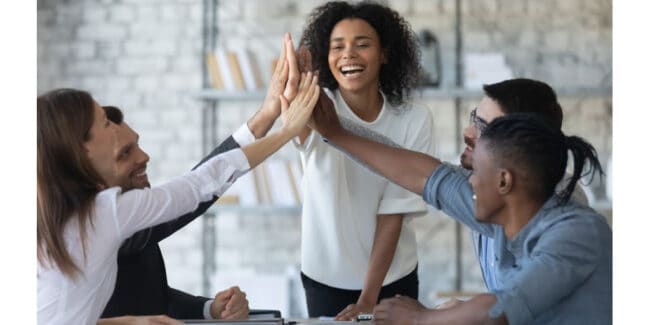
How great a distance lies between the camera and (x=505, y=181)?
1.44 metres

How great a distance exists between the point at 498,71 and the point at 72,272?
1.48 m

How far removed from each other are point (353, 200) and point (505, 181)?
422 millimetres

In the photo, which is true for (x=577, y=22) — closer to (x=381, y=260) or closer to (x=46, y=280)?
(x=381, y=260)

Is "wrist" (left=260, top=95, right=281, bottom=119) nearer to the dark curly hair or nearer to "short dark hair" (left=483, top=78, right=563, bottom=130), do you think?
the dark curly hair

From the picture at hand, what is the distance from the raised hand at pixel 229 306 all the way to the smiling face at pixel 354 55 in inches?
17.6

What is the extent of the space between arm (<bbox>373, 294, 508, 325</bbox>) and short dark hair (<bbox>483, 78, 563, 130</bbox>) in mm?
348

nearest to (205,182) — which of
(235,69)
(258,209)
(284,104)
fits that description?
(284,104)

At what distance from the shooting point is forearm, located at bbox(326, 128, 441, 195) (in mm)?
1679

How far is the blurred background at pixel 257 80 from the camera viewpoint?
1.92m

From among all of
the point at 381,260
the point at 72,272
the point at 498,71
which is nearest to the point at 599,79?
the point at 498,71

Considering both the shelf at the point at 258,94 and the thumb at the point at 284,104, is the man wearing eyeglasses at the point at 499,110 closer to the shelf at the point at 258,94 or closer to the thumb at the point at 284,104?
the thumb at the point at 284,104

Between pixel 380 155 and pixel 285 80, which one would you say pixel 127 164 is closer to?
pixel 285 80

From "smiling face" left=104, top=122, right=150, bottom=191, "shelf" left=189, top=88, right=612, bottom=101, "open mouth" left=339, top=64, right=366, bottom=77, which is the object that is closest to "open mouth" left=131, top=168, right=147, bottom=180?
"smiling face" left=104, top=122, right=150, bottom=191

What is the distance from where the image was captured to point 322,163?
1801mm
